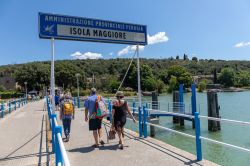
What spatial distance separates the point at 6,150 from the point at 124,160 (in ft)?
13.0

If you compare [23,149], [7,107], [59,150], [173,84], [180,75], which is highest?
[180,75]

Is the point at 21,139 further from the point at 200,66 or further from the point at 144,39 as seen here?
the point at 200,66

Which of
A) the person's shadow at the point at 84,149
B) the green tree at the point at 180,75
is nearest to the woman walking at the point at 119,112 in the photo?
the person's shadow at the point at 84,149

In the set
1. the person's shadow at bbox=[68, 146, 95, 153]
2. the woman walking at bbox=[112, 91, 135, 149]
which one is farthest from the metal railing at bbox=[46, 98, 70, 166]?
the woman walking at bbox=[112, 91, 135, 149]

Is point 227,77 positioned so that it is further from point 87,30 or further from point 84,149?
point 84,149

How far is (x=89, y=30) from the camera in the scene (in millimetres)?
A: 9562

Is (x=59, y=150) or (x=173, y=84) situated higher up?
(x=173, y=84)

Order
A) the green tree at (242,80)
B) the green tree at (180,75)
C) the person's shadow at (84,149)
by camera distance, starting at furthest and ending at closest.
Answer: the green tree at (242,80) → the green tree at (180,75) → the person's shadow at (84,149)

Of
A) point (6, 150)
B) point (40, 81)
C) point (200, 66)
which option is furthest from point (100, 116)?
point (200, 66)

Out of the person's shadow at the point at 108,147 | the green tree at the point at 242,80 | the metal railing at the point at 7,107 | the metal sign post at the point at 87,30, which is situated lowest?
the person's shadow at the point at 108,147

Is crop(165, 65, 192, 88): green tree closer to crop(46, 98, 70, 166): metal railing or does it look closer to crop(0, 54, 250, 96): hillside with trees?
crop(0, 54, 250, 96): hillside with trees

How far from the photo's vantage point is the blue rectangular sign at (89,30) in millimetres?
8586

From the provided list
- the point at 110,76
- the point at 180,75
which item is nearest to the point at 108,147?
the point at 110,76

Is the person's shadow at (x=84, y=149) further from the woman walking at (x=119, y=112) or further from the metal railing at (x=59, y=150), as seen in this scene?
the metal railing at (x=59, y=150)
